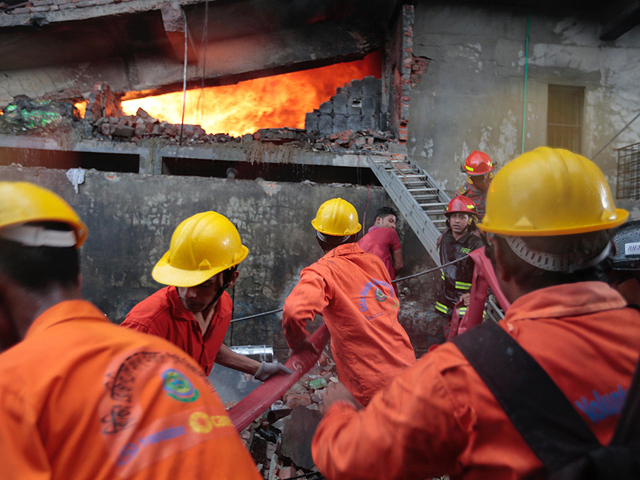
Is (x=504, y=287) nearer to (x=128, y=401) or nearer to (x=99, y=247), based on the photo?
(x=128, y=401)

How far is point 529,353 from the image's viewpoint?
2.66 feet

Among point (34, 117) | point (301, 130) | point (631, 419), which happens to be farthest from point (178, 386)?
point (34, 117)

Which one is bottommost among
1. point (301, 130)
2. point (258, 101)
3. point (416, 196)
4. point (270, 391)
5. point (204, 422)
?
point (270, 391)

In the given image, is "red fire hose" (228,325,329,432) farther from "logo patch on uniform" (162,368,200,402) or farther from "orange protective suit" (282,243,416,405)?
"logo patch on uniform" (162,368,200,402)

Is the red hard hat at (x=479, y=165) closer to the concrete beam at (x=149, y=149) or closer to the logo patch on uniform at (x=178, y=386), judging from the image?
the concrete beam at (x=149, y=149)

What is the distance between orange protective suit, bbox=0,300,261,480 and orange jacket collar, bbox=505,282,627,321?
2.68ft

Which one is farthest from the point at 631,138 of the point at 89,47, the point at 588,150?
the point at 89,47

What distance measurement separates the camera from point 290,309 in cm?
210

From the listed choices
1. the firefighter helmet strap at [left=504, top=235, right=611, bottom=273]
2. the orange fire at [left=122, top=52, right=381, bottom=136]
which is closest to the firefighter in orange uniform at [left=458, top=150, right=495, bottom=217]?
the firefighter helmet strap at [left=504, top=235, right=611, bottom=273]

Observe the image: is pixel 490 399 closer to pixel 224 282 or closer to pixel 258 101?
pixel 224 282

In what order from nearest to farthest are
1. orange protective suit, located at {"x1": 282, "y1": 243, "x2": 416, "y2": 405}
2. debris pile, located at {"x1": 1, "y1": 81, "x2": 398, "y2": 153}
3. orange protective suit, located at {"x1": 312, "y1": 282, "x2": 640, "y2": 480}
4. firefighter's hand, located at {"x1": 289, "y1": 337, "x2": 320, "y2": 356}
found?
orange protective suit, located at {"x1": 312, "y1": 282, "x2": 640, "y2": 480}, firefighter's hand, located at {"x1": 289, "y1": 337, "x2": 320, "y2": 356}, orange protective suit, located at {"x1": 282, "y1": 243, "x2": 416, "y2": 405}, debris pile, located at {"x1": 1, "y1": 81, "x2": 398, "y2": 153}

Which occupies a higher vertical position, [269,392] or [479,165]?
→ [479,165]

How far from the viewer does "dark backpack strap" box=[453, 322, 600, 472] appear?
2.39 ft

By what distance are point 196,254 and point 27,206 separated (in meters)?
1.13
